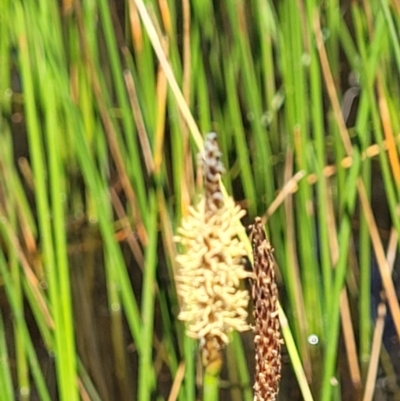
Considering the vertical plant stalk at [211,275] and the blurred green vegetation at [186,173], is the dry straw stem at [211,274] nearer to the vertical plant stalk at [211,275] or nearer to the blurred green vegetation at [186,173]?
the vertical plant stalk at [211,275]

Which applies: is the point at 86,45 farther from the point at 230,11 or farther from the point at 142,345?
the point at 142,345

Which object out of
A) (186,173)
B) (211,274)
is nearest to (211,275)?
(211,274)

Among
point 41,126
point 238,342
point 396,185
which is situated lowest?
point 238,342

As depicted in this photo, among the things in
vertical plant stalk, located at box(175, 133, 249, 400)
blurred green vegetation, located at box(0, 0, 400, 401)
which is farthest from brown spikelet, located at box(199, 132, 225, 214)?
blurred green vegetation, located at box(0, 0, 400, 401)

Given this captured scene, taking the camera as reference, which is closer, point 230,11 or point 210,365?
point 210,365

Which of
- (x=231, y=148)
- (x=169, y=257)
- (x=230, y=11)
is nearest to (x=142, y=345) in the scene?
(x=169, y=257)

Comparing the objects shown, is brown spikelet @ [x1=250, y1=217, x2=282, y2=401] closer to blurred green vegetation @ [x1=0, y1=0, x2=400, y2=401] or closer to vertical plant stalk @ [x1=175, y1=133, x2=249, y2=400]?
vertical plant stalk @ [x1=175, y1=133, x2=249, y2=400]

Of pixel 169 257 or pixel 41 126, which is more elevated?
pixel 41 126
